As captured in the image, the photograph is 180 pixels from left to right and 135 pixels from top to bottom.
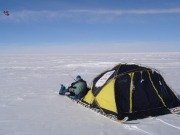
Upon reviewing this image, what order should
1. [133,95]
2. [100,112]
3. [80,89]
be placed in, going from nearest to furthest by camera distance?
[133,95] → [100,112] → [80,89]

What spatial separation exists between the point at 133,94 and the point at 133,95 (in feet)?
0.09

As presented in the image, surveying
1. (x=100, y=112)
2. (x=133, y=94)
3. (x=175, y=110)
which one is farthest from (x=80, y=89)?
(x=175, y=110)

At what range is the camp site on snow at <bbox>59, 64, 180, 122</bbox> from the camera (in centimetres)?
705

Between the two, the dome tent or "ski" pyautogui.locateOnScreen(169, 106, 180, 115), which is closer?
the dome tent

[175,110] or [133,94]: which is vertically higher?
[133,94]

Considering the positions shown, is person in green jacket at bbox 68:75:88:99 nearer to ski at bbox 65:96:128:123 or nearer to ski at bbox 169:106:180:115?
ski at bbox 65:96:128:123

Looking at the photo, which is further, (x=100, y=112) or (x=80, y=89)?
(x=80, y=89)

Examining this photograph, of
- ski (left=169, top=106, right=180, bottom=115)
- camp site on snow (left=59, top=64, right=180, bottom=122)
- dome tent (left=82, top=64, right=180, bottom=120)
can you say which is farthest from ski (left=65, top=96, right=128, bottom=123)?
ski (left=169, top=106, right=180, bottom=115)

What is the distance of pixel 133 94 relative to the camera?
7.23 meters

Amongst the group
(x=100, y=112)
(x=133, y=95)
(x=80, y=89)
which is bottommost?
(x=100, y=112)

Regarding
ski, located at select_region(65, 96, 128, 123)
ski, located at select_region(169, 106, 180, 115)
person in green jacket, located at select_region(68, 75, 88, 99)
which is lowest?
ski, located at select_region(65, 96, 128, 123)

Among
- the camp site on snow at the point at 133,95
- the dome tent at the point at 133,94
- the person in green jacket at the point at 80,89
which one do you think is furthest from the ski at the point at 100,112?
the person in green jacket at the point at 80,89

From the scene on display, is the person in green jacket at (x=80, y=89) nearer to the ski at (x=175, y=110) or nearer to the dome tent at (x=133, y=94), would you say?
the dome tent at (x=133, y=94)

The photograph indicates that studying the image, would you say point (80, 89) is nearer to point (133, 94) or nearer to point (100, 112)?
point (100, 112)
